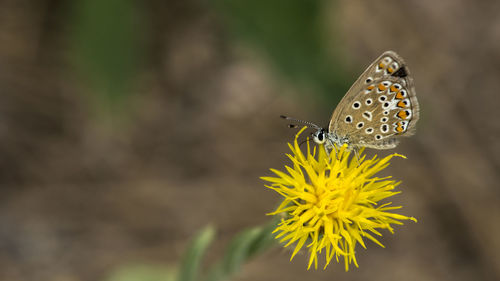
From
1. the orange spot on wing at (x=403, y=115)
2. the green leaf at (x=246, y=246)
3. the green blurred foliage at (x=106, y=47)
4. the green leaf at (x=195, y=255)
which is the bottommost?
the green leaf at (x=246, y=246)

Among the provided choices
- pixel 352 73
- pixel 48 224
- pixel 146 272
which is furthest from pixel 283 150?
pixel 48 224

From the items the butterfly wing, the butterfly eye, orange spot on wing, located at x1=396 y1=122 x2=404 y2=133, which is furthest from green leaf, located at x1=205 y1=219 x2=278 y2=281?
orange spot on wing, located at x1=396 y1=122 x2=404 y2=133

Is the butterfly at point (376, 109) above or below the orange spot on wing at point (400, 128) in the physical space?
above

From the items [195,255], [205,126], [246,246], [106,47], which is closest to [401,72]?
[246,246]

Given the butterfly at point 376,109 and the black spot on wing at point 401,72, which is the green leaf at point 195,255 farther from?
the black spot on wing at point 401,72

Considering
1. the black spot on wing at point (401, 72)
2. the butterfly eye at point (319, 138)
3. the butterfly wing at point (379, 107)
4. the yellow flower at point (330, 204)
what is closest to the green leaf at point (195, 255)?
the yellow flower at point (330, 204)

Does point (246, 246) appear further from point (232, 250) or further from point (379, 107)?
point (379, 107)

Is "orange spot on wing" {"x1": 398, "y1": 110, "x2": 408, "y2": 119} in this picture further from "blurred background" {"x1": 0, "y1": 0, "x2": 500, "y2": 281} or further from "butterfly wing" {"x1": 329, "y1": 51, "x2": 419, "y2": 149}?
"blurred background" {"x1": 0, "y1": 0, "x2": 500, "y2": 281}
